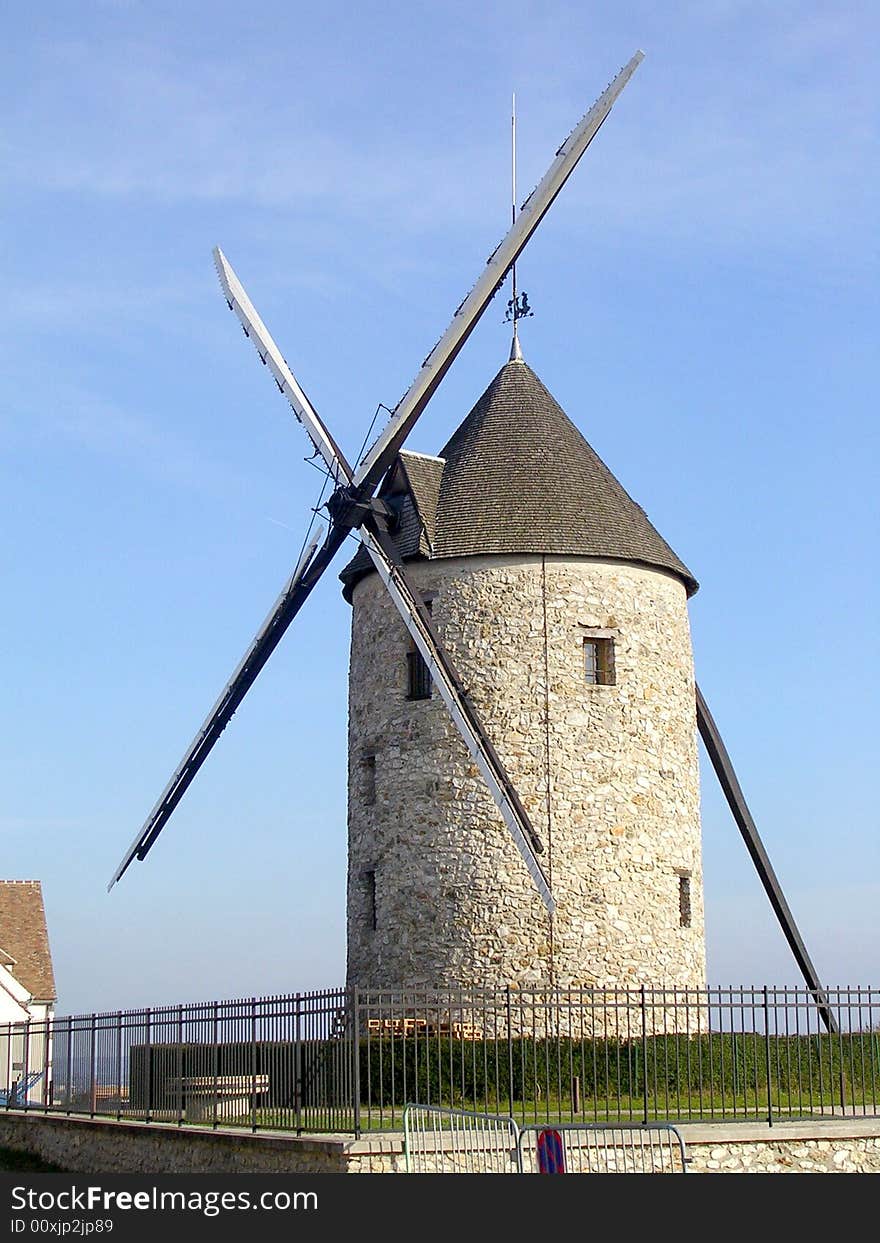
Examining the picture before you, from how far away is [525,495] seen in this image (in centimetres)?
2733

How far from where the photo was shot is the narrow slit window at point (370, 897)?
27.2 m

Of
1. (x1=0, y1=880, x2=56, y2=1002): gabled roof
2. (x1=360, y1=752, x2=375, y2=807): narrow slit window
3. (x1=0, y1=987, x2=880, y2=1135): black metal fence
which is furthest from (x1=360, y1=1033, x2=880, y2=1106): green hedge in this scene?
(x1=0, y1=880, x2=56, y2=1002): gabled roof

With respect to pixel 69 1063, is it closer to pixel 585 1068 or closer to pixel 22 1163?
pixel 22 1163

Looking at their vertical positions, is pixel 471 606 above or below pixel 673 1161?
above

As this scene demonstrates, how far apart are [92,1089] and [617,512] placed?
490 inches

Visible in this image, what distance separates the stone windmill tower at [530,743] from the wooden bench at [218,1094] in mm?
5524

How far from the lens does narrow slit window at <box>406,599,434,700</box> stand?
27.0 metres

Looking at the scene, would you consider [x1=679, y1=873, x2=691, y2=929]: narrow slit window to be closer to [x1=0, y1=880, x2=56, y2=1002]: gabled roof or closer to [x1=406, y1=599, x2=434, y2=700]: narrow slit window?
[x1=406, y1=599, x2=434, y2=700]: narrow slit window

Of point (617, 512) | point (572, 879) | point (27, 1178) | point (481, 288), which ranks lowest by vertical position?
point (27, 1178)

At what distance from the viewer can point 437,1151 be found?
16.0 m

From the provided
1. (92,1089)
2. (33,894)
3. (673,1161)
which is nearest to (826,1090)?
(673,1161)

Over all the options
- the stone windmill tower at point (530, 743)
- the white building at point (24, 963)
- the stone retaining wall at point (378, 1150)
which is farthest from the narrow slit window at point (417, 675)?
the white building at point (24, 963)

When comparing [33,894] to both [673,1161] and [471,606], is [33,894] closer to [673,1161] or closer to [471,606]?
[471,606]

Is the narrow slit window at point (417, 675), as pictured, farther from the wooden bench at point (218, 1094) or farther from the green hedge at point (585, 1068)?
the wooden bench at point (218, 1094)
